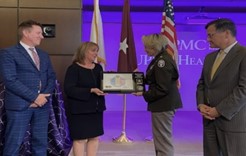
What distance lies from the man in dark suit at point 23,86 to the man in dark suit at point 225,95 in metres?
1.54

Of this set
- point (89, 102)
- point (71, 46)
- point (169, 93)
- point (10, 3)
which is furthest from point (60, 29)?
point (169, 93)

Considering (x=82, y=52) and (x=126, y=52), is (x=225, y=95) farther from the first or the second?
(x=126, y=52)

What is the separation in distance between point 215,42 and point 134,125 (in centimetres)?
454

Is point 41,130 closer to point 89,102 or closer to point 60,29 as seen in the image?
point 89,102

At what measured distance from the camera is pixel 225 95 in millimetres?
2340

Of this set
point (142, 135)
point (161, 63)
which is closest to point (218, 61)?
point (161, 63)

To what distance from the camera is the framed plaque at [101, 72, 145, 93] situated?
3330mm

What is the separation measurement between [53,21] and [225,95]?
2363mm

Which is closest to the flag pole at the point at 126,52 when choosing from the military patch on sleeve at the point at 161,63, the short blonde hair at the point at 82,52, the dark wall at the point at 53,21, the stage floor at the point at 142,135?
the stage floor at the point at 142,135

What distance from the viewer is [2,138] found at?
3.50 metres

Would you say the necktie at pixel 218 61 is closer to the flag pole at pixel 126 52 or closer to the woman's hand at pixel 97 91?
the woman's hand at pixel 97 91

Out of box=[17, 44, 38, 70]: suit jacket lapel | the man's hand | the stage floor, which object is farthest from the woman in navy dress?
the man's hand

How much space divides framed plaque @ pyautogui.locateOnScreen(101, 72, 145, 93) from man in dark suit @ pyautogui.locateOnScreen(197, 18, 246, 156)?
0.96 m

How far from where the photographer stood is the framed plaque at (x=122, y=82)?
333 cm
